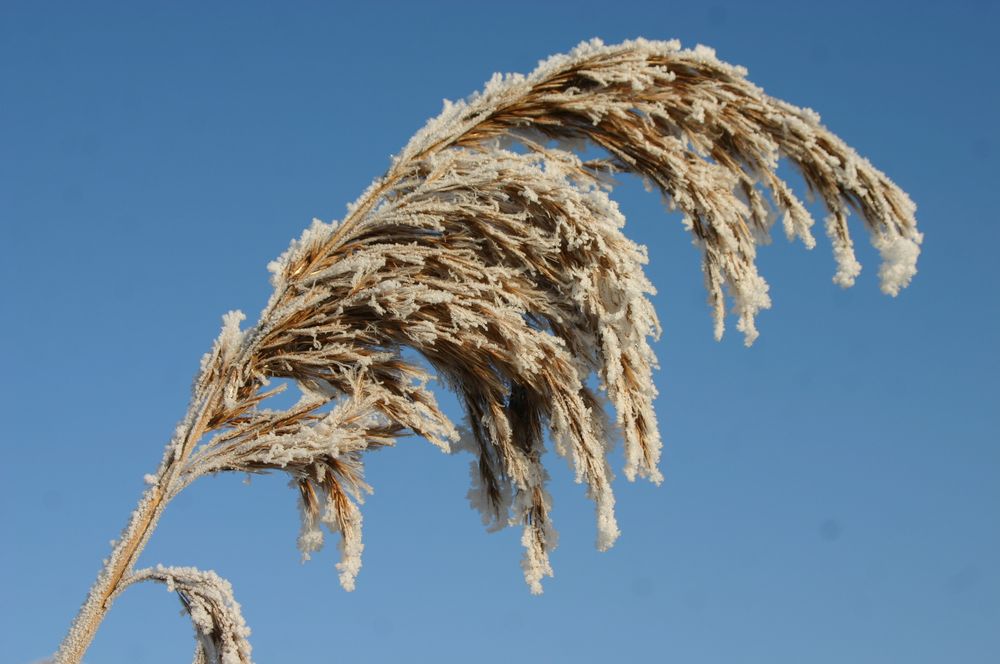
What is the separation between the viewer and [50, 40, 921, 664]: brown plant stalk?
3584 mm

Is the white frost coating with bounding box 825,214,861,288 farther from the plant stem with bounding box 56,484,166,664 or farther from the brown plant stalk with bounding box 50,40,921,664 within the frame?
the plant stem with bounding box 56,484,166,664

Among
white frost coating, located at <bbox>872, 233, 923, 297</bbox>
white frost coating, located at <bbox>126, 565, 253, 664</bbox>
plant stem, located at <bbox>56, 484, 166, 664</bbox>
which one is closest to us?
plant stem, located at <bbox>56, 484, 166, 664</bbox>

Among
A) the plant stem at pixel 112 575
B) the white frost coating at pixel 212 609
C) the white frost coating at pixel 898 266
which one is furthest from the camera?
the white frost coating at pixel 898 266

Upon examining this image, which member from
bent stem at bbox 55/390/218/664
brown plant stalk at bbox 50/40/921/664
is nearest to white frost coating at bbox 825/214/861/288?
brown plant stalk at bbox 50/40/921/664

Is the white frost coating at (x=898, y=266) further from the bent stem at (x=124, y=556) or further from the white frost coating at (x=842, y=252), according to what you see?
the bent stem at (x=124, y=556)

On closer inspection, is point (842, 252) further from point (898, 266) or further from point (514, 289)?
point (514, 289)

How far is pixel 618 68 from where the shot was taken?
396cm

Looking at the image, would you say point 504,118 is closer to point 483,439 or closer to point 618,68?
point 618,68

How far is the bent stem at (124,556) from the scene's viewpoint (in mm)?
3279

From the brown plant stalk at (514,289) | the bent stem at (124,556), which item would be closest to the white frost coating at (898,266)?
the brown plant stalk at (514,289)

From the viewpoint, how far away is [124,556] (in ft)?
11.0

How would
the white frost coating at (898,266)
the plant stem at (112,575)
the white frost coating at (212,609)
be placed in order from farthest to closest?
the white frost coating at (898,266)
the white frost coating at (212,609)
the plant stem at (112,575)

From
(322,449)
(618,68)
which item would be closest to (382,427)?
(322,449)

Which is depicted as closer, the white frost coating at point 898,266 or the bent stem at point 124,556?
the bent stem at point 124,556
